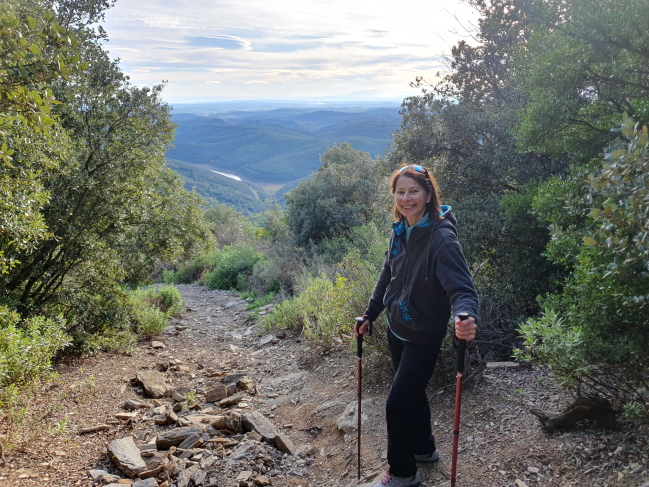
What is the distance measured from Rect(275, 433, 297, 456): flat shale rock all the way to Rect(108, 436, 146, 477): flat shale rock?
128 centimetres

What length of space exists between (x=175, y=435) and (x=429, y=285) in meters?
3.20

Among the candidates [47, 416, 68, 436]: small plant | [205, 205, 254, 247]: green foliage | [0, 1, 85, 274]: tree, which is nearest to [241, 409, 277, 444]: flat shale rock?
[47, 416, 68, 436]: small plant

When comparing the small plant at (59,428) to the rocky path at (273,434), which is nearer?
the rocky path at (273,434)

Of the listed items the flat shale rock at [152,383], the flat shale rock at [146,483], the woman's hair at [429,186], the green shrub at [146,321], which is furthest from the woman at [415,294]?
the green shrub at [146,321]

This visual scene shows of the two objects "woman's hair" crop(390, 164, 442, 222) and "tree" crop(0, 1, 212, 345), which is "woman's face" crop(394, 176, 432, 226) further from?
"tree" crop(0, 1, 212, 345)

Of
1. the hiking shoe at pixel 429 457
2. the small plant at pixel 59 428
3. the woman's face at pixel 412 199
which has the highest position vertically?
the woman's face at pixel 412 199

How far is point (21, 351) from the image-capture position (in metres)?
4.34

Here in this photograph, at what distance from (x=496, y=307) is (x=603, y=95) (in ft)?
9.56

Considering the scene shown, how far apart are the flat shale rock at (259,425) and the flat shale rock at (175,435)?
512 mm

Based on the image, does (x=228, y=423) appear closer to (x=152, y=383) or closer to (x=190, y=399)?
(x=190, y=399)

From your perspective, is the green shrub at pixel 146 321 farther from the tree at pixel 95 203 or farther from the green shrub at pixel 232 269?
the green shrub at pixel 232 269

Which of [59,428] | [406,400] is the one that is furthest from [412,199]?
[59,428]

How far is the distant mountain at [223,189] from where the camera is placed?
101188 mm

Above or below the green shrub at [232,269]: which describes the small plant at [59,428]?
above
